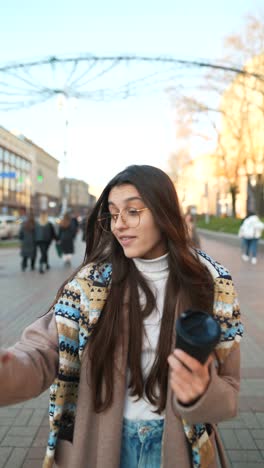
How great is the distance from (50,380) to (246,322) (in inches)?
217

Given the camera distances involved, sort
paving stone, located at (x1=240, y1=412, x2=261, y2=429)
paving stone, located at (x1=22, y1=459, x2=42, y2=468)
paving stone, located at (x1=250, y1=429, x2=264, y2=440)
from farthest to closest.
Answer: paving stone, located at (x1=240, y1=412, x2=261, y2=429)
paving stone, located at (x1=250, y1=429, x2=264, y2=440)
paving stone, located at (x1=22, y1=459, x2=42, y2=468)

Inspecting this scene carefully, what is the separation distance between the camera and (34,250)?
1270 cm

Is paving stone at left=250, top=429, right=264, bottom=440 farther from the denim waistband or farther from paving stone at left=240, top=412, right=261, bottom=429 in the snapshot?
the denim waistband

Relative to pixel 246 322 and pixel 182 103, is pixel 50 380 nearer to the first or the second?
pixel 246 322

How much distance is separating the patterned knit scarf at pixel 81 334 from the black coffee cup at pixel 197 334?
0.42 m

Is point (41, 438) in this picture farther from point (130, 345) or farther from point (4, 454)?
point (130, 345)

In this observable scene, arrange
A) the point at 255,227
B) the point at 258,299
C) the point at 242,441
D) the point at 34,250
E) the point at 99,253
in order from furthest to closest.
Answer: the point at 255,227, the point at 34,250, the point at 258,299, the point at 242,441, the point at 99,253

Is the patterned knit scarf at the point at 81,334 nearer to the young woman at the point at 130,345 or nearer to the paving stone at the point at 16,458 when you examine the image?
the young woman at the point at 130,345

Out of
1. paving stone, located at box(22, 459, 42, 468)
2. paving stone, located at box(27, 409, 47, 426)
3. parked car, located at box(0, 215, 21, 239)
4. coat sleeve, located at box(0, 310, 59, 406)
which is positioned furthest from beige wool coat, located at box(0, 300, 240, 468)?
parked car, located at box(0, 215, 21, 239)

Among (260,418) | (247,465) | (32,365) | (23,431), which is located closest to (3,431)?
(23,431)

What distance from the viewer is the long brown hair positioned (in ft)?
4.76

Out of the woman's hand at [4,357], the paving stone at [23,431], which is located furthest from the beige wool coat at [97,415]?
the paving stone at [23,431]

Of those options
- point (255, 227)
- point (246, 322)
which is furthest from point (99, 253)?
point (255, 227)

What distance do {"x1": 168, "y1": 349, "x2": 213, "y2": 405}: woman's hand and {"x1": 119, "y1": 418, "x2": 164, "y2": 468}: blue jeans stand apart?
0.36m
